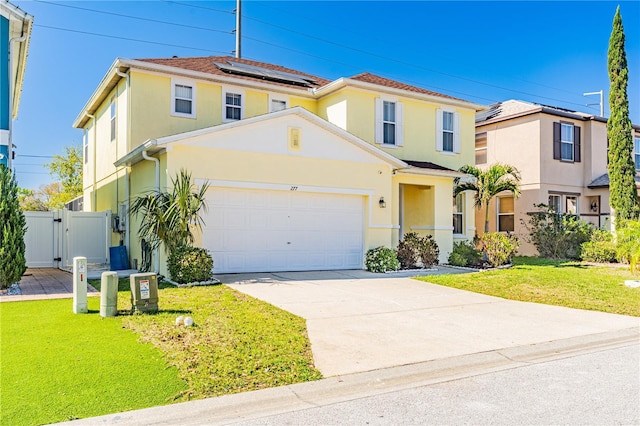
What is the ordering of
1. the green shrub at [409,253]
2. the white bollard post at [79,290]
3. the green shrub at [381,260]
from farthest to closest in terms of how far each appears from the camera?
the green shrub at [409,253], the green shrub at [381,260], the white bollard post at [79,290]

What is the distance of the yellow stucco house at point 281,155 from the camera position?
1312 centimetres

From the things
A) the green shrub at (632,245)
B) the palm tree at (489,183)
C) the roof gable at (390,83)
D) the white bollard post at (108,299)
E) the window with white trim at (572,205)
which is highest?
the roof gable at (390,83)

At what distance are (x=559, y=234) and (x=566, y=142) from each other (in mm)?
4943

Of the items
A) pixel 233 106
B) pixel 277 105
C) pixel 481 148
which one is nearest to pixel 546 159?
pixel 481 148

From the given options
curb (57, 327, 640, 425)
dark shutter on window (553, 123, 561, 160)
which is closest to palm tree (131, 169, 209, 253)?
curb (57, 327, 640, 425)

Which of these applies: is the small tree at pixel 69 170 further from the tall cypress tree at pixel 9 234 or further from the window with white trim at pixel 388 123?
the tall cypress tree at pixel 9 234

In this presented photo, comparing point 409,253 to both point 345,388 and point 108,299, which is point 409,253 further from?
point 345,388

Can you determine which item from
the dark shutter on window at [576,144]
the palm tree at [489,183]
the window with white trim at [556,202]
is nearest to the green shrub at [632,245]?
the palm tree at [489,183]

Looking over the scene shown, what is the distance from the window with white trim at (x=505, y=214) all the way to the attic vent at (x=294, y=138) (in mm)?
13040

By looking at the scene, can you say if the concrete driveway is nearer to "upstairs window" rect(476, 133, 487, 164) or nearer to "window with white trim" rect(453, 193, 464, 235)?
"window with white trim" rect(453, 193, 464, 235)

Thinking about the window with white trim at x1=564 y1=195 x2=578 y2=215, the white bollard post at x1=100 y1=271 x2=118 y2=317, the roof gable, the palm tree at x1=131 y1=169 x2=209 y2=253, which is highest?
the roof gable

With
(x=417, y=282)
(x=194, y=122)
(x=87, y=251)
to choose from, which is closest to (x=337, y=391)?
(x=417, y=282)

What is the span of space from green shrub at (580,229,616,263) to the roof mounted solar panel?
1279 centimetres

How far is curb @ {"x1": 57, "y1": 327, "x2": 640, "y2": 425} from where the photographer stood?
439cm
